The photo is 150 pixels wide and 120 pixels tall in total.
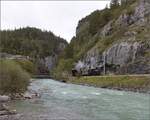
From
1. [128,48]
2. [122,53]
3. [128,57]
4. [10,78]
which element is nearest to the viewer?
[10,78]

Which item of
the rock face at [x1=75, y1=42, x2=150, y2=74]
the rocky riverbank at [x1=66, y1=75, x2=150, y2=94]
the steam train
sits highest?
the rock face at [x1=75, y1=42, x2=150, y2=74]

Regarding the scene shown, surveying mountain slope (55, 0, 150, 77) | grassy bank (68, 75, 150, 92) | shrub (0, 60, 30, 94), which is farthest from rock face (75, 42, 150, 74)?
shrub (0, 60, 30, 94)

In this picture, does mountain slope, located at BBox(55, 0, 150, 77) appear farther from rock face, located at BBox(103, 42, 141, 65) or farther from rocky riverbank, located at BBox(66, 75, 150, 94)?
rocky riverbank, located at BBox(66, 75, 150, 94)

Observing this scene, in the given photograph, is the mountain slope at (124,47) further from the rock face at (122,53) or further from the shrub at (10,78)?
the shrub at (10,78)

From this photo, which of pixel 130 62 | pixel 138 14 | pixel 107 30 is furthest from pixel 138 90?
pixel 107 30

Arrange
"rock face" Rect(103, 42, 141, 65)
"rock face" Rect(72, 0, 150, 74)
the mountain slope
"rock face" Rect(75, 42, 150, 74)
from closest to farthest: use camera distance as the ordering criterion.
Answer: "rock face" Rect(75, 42, 150, 74), "rock face" Rect(72, 0, 150, 74), the mountain slope, "rock face" Rect(103, 42, 141, 65)

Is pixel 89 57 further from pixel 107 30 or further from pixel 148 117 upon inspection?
pixel 148 117

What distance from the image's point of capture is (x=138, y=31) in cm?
12875

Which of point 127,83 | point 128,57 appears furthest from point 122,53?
point 127,83

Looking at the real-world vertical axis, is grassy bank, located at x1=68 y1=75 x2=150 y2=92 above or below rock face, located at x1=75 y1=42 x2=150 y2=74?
below

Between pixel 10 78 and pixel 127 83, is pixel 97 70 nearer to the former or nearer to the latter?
pixel 127 83

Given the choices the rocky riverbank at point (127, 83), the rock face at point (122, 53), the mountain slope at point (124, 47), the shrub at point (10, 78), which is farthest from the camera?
the rock face at point (122, 53)

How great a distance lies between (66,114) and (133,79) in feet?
176

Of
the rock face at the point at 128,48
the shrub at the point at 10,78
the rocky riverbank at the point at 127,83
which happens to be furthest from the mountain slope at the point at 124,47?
the shrub at the point at 10,78
